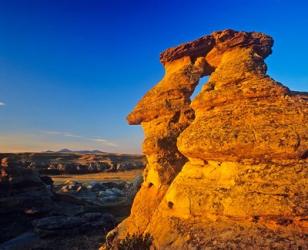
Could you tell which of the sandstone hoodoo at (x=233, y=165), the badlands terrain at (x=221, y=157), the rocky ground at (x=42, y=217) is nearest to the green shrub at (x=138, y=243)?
the badlands terrain at (x=221, y=157)

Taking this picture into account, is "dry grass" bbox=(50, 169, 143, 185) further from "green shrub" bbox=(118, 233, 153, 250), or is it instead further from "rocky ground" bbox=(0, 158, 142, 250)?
"green shrub" bbox=(118, 233, 153, 250)

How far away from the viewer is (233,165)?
1293 cm

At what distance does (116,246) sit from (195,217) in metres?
3.76

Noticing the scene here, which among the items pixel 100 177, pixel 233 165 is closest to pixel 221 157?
pixel 233 165

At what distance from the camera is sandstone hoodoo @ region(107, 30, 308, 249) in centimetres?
1134

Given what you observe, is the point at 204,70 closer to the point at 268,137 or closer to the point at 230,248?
the point at 268,137

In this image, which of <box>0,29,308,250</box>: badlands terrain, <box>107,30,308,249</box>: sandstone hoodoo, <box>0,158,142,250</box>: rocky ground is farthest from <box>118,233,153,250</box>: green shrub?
<box>0,158,142,250</box>: rocky ground

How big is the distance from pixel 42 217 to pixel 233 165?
17.9 m

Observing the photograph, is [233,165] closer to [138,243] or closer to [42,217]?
[138,243]

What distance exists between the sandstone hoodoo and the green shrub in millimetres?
295

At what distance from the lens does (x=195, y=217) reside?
13.0 m

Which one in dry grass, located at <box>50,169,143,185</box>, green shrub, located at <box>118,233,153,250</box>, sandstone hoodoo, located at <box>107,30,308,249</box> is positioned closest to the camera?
sandstone hoodoo, located at <box>107,30,308,249</box>

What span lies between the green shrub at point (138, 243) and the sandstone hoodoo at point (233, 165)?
30cm

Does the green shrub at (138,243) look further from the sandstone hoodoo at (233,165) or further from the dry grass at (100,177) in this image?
the dry grass at (100,177)
